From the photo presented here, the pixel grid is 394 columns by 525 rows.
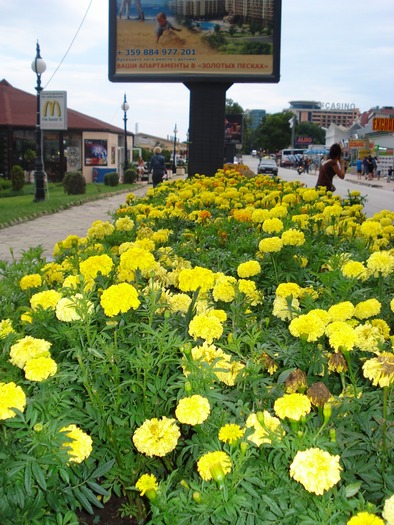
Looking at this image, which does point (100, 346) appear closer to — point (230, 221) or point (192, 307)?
point (192, 307)

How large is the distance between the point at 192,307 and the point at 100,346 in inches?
15.7

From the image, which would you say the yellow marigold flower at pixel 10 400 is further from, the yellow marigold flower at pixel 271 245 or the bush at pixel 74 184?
the bush at pixel 74 184

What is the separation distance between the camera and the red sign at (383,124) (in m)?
57.6

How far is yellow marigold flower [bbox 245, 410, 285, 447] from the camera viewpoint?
162 cm

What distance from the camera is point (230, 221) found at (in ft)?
14.2

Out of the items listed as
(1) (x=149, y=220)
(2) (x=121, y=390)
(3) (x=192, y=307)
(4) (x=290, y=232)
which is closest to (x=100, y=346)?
(2) (x=121, y=390)

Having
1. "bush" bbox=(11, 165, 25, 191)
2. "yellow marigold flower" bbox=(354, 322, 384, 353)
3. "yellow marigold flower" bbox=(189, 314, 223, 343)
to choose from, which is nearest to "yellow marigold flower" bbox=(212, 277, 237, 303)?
"yellow marigold flower" bbox=(189, 314, 223, 343)

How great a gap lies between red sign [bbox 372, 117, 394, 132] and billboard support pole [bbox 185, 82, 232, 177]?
46.5 m

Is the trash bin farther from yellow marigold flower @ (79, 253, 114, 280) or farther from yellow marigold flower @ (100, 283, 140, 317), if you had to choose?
yellow marigold flower @ (100, 283, 140, 317)

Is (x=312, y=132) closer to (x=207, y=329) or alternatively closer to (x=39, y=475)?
(x=207, y=329)

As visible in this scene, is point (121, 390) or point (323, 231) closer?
point (121, 390)

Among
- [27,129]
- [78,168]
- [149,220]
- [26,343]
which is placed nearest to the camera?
[26,343]

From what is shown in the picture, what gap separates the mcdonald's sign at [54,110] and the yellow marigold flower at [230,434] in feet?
55.5

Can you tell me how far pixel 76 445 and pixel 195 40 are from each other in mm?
13053
